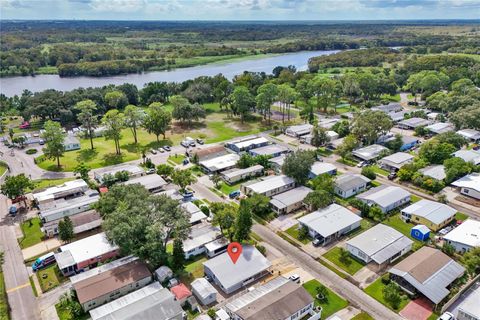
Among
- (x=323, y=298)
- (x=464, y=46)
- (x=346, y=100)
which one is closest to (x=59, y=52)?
(x=346, y=100)

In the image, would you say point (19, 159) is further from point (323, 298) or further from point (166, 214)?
point (323, 298)

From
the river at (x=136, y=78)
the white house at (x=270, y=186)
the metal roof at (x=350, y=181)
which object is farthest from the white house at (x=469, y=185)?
the river at (x=136, y=78)

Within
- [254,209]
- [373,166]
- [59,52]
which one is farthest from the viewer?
[59,52]

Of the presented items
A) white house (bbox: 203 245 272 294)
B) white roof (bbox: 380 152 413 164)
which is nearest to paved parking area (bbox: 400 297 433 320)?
white house (bbox: 203 245 272 294)

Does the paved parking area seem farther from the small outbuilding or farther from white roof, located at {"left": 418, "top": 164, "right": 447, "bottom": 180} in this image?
white roof, located at {"left": 418, "top": 164, "right": 447, "bottom": 180}

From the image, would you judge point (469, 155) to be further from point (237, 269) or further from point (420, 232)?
point (237, 269)

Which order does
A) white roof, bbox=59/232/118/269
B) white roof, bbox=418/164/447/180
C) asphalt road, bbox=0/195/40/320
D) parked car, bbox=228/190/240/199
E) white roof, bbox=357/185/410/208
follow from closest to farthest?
asphalt road, bbox=0/195/40/320, white roof, bbox=59/232/118/269, white roof, bbox=357/185/410/208, parked car, bbox=228/190/240/199, white roof, bbox=418/164/447/180
